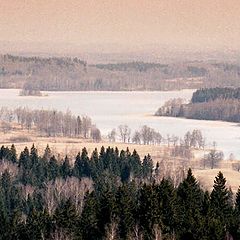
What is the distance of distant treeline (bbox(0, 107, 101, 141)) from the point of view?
157500 millimetres

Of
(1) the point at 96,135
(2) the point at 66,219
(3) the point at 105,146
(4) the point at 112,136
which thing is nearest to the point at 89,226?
(2) the point at 66,219

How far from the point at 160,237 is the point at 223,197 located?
1047 centimetres

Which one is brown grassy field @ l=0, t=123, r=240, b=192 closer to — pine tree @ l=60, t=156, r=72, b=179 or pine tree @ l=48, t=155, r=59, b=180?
pine tree @ l=60, t=156, r=72, b=179

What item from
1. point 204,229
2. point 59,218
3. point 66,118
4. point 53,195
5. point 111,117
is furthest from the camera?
point 111,117

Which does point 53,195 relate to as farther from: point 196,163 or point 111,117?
point 111,117

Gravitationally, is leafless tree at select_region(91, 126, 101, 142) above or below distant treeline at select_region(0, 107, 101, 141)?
below

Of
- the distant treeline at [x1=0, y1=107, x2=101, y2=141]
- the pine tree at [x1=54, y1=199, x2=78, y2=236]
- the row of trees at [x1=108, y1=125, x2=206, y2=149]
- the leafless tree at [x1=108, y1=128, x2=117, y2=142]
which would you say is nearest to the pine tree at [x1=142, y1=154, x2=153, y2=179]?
the pine tree at [x1=54, y1=199, x2=78, y2=236]

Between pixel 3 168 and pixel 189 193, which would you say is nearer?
pixel 189 193

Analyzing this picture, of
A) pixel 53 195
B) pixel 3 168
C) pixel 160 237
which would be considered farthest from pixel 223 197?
pixel 3 168

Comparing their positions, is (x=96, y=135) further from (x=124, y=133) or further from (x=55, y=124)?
(x=55, y=124)

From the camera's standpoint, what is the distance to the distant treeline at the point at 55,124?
157500 millimetres

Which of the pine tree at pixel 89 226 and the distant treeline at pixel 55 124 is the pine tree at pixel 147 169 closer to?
the pine tree at pixel 89 226

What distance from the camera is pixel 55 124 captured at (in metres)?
163

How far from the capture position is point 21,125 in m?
169
